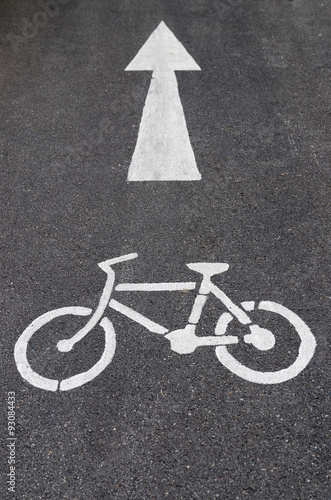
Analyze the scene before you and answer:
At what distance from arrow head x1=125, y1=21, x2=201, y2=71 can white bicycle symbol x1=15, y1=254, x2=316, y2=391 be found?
11.8 feet

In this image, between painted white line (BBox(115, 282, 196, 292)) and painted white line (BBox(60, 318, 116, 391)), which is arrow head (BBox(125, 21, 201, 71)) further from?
painted white line (BBox(60, 318, 116, 391))

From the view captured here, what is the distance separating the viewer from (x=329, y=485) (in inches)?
115

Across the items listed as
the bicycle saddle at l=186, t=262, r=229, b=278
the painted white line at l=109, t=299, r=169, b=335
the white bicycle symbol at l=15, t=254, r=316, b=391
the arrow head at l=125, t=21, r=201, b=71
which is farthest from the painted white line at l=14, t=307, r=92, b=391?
the arrow head at l=125, t=21, r=201, b=71

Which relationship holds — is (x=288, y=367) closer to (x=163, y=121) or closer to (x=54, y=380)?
(x=54, y=380)

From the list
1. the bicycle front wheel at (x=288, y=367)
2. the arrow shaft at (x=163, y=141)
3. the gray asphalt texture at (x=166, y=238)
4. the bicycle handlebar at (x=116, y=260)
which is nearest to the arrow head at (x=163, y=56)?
the gray asphalt texture at (x=166, y=238)

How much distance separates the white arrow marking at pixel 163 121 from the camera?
5176mm

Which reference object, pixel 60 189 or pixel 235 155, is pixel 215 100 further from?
pixel 60 189

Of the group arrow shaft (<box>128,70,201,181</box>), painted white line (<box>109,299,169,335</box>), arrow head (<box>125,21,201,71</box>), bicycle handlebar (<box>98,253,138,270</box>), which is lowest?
painted white line (<box>109,299,169,335</box>)

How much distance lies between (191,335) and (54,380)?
3.24ft

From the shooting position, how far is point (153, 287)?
4.05m

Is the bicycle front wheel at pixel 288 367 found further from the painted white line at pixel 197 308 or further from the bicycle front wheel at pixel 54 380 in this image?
the bicycle front wheel at pixel 54 380

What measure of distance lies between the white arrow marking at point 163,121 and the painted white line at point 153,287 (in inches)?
55.0

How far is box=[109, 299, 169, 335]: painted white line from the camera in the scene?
373 cm

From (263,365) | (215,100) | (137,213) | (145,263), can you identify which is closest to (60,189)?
(137,213)
